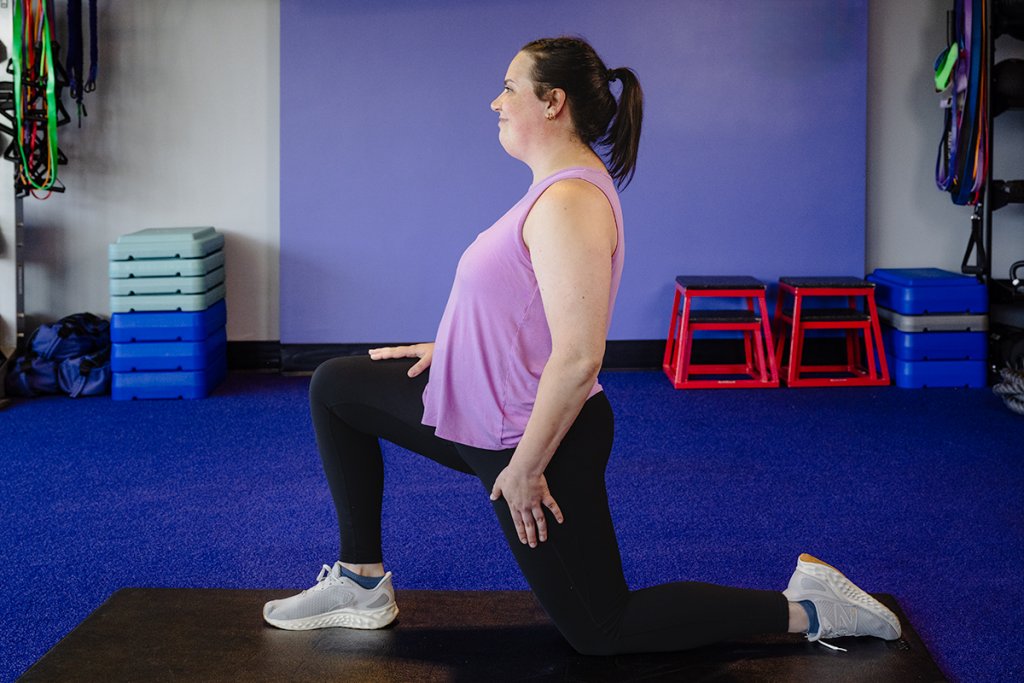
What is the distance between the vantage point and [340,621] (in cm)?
246

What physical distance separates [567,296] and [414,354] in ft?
1.80

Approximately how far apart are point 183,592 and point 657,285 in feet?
11.4

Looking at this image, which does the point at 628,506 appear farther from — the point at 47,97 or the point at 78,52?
the point at 78,52

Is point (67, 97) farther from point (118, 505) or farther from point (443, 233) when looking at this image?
point (118, 505)

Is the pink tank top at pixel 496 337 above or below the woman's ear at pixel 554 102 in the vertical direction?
below

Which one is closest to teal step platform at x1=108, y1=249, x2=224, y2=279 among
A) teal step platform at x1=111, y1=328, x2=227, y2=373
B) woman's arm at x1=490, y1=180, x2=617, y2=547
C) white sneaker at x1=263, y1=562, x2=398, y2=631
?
teal step platform at x1=111, y1=328, x2=227, y2=373

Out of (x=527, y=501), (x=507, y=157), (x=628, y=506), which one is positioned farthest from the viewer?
(x=507, y=157)

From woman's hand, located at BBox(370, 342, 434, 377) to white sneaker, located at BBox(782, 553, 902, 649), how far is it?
86 cm

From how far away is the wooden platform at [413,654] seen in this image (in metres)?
2.22

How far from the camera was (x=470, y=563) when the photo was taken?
10.1 feet

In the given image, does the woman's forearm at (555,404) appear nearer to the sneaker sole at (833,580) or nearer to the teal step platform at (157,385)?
the sneaker sole at (833,580)

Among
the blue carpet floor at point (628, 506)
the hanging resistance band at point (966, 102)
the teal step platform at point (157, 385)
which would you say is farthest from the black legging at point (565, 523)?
the hanging resistance band at point (966, 102)

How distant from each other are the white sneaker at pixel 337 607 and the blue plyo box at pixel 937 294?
3.64 m

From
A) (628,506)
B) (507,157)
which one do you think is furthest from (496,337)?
(507,157)
